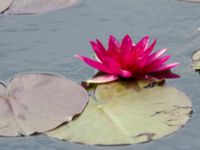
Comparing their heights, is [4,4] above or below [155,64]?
above

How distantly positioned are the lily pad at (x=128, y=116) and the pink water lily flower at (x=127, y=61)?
4 centimetres

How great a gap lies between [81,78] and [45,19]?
1.54 feet

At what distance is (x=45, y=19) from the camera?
6.73 ft

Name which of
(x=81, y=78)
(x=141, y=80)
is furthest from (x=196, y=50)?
(x=81, y=78)

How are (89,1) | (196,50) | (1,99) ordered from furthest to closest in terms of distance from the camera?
1. (89,1)
2. (196,50)
3. (1,99)

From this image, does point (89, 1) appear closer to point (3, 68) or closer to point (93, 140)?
point (3, 68)

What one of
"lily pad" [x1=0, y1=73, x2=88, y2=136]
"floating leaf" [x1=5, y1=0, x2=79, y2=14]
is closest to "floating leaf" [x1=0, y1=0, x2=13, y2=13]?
"floating leaf" [x1=5, y1=0, x2=79, y2=14]

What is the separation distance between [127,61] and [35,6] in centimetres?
66

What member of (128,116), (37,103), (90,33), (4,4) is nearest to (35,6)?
(4,4)

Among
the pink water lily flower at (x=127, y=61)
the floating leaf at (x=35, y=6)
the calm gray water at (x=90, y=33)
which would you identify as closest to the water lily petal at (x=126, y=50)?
the pink water lily flower at (x=127, y=61)

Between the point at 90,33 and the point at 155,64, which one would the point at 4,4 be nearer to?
the point at 90,33

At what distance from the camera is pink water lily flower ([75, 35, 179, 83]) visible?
159 cm

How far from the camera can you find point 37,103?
1478mm

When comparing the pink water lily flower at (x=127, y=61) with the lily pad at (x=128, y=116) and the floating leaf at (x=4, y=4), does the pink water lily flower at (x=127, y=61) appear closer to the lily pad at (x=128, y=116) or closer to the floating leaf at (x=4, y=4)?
the lily pad at (x=128, y=116)
